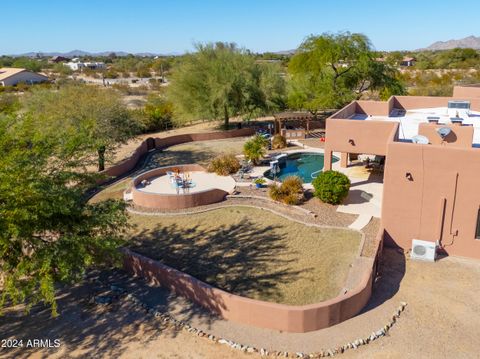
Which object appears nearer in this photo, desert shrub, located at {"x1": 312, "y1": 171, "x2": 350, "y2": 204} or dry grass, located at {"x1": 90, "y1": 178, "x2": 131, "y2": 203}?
desert shrub, located at {"x1": 312, "y1": 171, "x2": 350, "y2": 204}

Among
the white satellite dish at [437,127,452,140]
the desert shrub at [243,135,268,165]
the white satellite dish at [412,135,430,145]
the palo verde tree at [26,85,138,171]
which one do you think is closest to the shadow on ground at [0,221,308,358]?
the white satellite dish at [412,135,430,145]

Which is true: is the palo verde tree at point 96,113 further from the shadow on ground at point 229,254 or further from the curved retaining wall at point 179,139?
the shadow on ground at point 229,254

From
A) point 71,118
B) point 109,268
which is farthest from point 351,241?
point 71,118

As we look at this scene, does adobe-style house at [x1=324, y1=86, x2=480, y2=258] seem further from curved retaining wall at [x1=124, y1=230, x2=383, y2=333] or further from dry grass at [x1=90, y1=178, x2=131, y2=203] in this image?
dry grass at [x1=90, y1=178, x2=131, y2=203]

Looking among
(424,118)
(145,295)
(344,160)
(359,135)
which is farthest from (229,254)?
(424,118)

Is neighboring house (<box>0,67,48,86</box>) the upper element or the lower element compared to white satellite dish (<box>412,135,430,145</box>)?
upper

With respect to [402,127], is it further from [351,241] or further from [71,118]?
[71,118]

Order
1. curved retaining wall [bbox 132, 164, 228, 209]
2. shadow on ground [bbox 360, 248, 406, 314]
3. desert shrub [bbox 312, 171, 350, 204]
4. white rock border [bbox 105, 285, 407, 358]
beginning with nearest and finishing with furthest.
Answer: white rock border [bbox 105, 285, 407, 358]
shadow on ground [bbox 360, 248, 406, 314]
desert shrub [bbox 312, 171, 350, 204]
curved retaining wall [bbox 132, 164, 228, 209]
